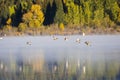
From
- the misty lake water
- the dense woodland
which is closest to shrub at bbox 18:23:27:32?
the dense woodland

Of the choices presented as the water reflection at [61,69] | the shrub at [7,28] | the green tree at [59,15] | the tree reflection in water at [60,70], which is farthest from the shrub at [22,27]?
the tree reflection in water at [60,70]

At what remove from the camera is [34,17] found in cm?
8525

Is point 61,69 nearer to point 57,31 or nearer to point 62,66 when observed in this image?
point 62,66

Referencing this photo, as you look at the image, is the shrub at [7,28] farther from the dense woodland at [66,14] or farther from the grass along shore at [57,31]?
the grass along shore at [57,31]

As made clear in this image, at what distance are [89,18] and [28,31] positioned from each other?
11179 mm

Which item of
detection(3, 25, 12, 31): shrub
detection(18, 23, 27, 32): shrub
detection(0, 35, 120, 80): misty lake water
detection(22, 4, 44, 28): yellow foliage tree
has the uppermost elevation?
detection(0, 35, 120, 80): misty lake water

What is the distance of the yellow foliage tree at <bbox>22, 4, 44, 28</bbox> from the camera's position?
274ft

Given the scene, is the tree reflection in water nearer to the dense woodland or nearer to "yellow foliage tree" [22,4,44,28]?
the dense woodland

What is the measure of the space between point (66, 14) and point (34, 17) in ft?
17.4

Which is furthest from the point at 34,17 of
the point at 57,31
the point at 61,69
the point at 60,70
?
the point at 60,70

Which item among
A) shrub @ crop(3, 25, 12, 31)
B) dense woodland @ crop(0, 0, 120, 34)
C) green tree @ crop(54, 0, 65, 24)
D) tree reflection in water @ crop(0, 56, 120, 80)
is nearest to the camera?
tree reflection in water @ crop(0, 56, 120, 80)

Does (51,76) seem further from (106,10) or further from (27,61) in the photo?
(106,10)

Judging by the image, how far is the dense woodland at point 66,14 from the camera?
271ft

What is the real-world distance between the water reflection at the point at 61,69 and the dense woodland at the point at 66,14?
48348 mm
